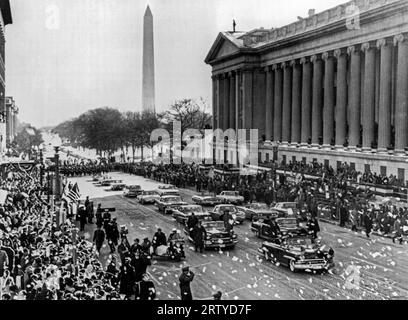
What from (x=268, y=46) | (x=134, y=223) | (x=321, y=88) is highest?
(x=268, y=46)

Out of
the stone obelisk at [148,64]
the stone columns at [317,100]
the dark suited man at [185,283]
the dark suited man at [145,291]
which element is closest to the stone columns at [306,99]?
the stone columns at [317,100]

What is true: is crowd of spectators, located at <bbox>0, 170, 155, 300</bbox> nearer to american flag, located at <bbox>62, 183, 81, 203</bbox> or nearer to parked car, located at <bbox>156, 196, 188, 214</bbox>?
american flag, located at <bbox>62, 183, 81, 203</bbox>

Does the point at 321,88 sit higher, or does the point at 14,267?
the point at 321,88

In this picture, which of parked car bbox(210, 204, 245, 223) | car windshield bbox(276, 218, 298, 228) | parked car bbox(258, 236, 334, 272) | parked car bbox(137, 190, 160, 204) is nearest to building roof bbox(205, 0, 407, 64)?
parked car bbox(210, 204, 245, 223)

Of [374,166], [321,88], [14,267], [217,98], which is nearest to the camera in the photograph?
[14,267]

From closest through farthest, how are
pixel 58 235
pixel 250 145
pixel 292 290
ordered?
1. pixel 292 290
2. pixel 58 235
3. pixel 250 145

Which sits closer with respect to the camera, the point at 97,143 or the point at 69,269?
the point at 69,269

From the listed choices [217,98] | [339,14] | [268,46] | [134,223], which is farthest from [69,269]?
[217,98]
